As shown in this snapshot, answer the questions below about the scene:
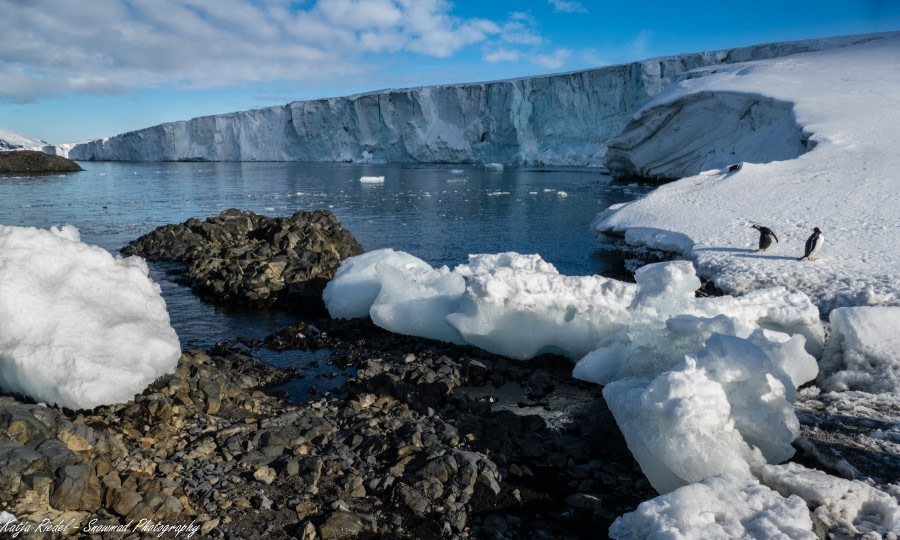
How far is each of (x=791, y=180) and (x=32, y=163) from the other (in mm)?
63201

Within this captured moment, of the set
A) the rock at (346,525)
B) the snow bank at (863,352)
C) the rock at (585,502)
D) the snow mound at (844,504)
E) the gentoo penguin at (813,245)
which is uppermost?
the gentoo penguin at (813,245)

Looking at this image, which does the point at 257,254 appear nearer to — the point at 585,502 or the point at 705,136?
the point at 585,502

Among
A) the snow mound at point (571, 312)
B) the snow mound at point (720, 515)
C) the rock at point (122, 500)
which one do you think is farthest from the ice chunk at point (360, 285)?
the snow mound at point (720, 515)

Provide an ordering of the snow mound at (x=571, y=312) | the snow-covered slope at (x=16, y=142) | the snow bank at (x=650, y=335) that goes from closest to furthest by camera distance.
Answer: the snow bank at (x=650, y=335), the snow mound at (x=571, y=312), the snow-covered slope at (x=16, y=142)

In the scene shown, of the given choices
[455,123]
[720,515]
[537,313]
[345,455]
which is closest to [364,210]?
[537,313]

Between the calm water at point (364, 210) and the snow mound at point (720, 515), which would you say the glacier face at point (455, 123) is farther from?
the snow mound at point (720, 515)

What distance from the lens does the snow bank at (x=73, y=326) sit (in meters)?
5.59

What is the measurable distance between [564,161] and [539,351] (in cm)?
4805

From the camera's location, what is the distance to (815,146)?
55.5ft

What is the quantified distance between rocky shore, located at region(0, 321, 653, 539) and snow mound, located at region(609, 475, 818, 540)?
0.68 meters

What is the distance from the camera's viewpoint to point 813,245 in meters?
10.0

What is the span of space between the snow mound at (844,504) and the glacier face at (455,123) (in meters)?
40.0

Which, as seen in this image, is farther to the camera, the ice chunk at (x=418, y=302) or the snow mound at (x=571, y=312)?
the ice chunk at (x=418, y=302)

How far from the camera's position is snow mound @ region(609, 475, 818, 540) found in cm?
381
